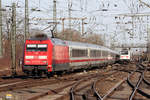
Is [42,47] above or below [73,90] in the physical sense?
above

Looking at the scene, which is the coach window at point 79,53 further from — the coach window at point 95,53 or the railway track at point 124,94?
the railway track at point 124,94

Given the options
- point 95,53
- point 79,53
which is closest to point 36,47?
point 79,53

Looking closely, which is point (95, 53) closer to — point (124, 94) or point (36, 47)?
point (36, 47)

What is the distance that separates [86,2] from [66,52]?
5944 millimetres

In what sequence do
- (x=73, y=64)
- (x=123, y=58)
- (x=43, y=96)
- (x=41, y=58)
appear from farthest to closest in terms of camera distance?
(x=123, y=58), (x=73, y=64), (x=41, y=58), (x=43, y=96)

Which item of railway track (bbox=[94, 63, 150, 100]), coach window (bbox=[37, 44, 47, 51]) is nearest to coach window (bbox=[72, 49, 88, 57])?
coach window (bbox=[37, 44, 47, 51])

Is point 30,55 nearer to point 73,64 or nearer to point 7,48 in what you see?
point 73,64

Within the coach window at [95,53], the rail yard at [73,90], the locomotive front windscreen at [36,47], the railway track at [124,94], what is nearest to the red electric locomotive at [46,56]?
the locomotive front windscreen at [36,47]

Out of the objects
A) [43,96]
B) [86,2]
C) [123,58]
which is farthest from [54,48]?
[123,58]

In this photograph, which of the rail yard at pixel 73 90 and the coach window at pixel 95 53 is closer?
the rail yard at pixel 73 90

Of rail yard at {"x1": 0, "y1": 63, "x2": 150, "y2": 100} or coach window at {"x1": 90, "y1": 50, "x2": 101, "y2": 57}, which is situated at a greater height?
coach window at {"x1": 90, "y1": 50, "x2": 101, "y2": 57}

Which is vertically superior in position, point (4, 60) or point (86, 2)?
point (86, 2)

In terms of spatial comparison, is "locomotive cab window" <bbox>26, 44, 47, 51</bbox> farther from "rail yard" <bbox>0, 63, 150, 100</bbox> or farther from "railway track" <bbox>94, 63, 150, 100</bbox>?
"railway track" <bbox>94, 63, 150, 100</bbox>

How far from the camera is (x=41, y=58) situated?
2212 centimetres
